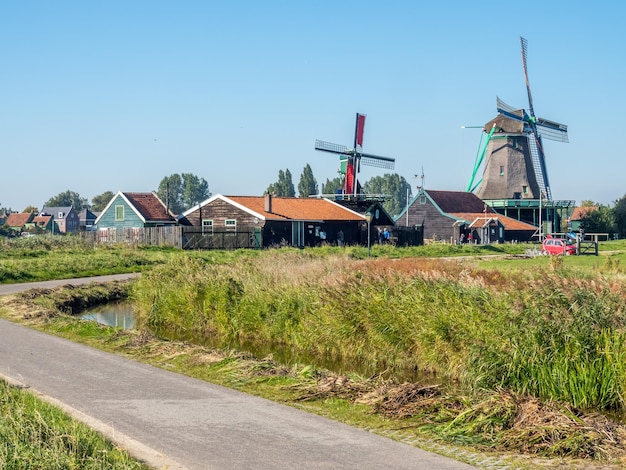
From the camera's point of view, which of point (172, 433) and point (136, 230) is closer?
point (172, 433)

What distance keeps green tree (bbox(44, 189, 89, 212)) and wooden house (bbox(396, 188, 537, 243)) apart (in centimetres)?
11314

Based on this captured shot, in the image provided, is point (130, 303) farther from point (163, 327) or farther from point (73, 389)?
point (73, 389)

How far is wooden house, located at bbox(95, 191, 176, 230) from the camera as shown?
6019 cm

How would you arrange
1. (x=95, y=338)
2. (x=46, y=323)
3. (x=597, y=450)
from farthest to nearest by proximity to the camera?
1. (x=46, y=323)
2. (x=95, y=338)
3. (x=597, y=450)

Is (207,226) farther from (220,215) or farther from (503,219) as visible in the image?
(503,219)

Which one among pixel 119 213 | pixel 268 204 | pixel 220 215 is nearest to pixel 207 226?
pixel 220 215

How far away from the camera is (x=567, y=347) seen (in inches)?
432

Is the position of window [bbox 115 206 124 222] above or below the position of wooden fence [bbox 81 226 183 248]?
above

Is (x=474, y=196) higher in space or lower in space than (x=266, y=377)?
higher

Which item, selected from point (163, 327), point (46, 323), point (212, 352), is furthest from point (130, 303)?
point (212, 352)

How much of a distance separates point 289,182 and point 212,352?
125m

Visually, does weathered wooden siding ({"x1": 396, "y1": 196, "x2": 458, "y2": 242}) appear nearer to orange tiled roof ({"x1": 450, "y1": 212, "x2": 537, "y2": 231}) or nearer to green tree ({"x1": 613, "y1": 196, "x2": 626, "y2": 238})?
orange tiled roof ({"x1": 450, "y1": 212, "x2": 537, "y2": 231})

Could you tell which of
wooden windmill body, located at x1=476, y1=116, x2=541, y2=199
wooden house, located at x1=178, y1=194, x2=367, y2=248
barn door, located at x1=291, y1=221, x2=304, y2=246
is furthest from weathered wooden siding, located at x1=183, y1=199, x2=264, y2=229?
wooden windmill body, located at x1=476, y1=116, x2=541, y2=199

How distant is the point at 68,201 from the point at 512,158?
128128mm
